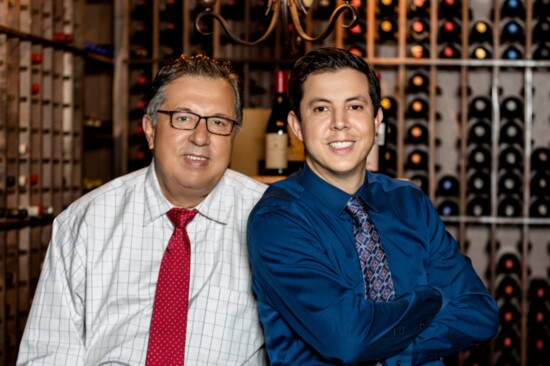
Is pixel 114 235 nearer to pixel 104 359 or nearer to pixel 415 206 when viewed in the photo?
pixel 104 359

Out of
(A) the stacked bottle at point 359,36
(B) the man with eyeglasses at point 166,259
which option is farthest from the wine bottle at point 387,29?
(B) the man with eyeglasses at point 166,259

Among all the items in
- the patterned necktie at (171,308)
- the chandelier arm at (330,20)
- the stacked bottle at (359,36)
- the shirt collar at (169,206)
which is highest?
the stacked bottle at (359,36)

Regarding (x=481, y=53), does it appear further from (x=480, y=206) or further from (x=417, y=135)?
(x=480, y=206)

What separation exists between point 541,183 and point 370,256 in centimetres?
384

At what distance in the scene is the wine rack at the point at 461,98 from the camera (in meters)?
5.29

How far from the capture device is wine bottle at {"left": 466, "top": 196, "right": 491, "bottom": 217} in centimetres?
540


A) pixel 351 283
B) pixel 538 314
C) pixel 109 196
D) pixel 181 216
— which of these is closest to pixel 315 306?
pixel 351 283

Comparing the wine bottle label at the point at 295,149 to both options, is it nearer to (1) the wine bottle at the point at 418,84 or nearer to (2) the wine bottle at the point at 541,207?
(1) the wine bottle at the point at 418,84

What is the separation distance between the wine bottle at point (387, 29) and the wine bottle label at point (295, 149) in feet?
8.68

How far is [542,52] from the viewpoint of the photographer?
5312 millimetres

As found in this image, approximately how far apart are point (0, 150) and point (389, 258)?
298 cm

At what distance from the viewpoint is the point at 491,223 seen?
5.39 meters

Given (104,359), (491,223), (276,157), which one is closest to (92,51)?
(276,157)

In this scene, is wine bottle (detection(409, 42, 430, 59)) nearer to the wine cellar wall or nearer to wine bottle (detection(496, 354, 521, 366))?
the wine cellar wall
